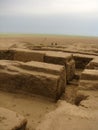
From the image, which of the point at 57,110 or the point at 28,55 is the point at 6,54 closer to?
the point at 28,55

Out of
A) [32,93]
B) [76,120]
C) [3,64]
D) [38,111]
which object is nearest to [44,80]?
[32,93]

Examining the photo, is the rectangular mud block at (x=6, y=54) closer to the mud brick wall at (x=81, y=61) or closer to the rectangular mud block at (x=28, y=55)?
the rectangular mud block at (x=28, y=55)

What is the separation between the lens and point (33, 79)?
13.5 ft

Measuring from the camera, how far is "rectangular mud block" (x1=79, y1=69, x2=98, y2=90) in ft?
12.7

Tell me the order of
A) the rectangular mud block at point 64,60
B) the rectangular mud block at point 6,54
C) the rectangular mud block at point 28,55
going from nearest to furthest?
the rectangular mud block at point 64,60
the rectangular mud block at point 28,55
the rectangular mud block at point 6,54

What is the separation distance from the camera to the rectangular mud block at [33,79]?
404 centimetres

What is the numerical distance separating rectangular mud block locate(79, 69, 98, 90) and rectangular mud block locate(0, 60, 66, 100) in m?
0.38

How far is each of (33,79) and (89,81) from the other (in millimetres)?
885

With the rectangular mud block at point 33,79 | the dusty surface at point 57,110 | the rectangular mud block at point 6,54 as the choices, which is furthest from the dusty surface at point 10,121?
the rectangular mud block at point 6,54

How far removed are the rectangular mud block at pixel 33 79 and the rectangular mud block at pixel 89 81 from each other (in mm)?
375

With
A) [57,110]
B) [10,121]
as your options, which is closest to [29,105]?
[57,110]

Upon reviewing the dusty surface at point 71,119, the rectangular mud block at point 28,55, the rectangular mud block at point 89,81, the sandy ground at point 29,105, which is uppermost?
the rectangular mud block at point 28,55

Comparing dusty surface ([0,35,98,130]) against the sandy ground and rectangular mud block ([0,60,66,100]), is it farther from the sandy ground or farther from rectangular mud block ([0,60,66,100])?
rectangular mud block ([0,60,66,100])

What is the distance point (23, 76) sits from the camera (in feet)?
13.8
